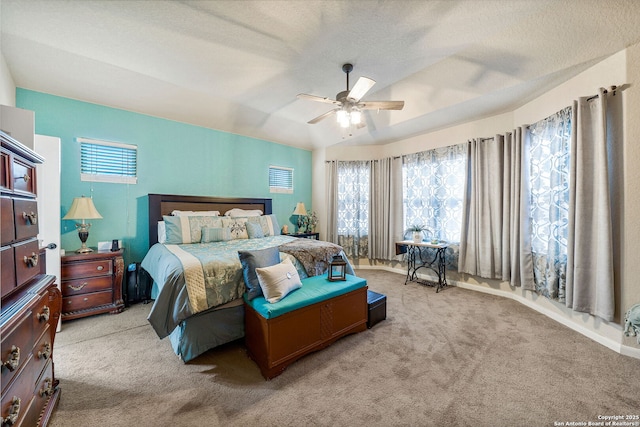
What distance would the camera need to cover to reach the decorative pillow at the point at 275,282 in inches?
77.5

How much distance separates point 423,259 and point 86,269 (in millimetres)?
4824

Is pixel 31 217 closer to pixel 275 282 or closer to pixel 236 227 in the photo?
pixel 275 282

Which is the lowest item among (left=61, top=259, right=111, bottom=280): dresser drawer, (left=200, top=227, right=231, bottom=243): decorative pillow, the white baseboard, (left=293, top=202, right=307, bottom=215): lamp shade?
the white baseboard

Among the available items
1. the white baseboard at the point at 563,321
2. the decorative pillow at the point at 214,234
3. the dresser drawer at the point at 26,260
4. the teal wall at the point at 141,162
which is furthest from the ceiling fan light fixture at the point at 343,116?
the white baseboard at the point at 563,321

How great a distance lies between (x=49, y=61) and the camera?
8.36 feet

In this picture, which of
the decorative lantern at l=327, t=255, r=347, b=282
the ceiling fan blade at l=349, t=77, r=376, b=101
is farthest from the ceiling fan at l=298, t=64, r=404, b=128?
the decorative lantern at l=327, t=255, r=347, b=282

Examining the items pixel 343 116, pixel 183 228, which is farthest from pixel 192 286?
pixel 343 116

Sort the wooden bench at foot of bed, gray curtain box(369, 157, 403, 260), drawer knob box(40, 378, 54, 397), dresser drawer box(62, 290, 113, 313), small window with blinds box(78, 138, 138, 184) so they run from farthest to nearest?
gray curtain box(369, 157, 403, 260), small window with blinds box(78, 138, 138, 184), dresser drawer box(62, 290, 113, 313), the wooden bench at foot of bed, drawer knob box(40, 378, 54, 397)

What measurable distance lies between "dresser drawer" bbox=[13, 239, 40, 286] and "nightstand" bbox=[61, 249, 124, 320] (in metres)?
1.94

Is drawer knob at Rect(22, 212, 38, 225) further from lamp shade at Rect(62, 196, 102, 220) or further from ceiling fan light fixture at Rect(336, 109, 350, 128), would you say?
ceiling fan light fixture at Rect(336, 109, 350, 128)

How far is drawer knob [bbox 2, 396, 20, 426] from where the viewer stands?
936 mm

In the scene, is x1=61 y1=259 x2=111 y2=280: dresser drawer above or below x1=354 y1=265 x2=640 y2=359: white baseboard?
above

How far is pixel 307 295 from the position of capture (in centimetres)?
207

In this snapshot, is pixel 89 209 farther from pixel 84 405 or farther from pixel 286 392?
pixel 286 392
